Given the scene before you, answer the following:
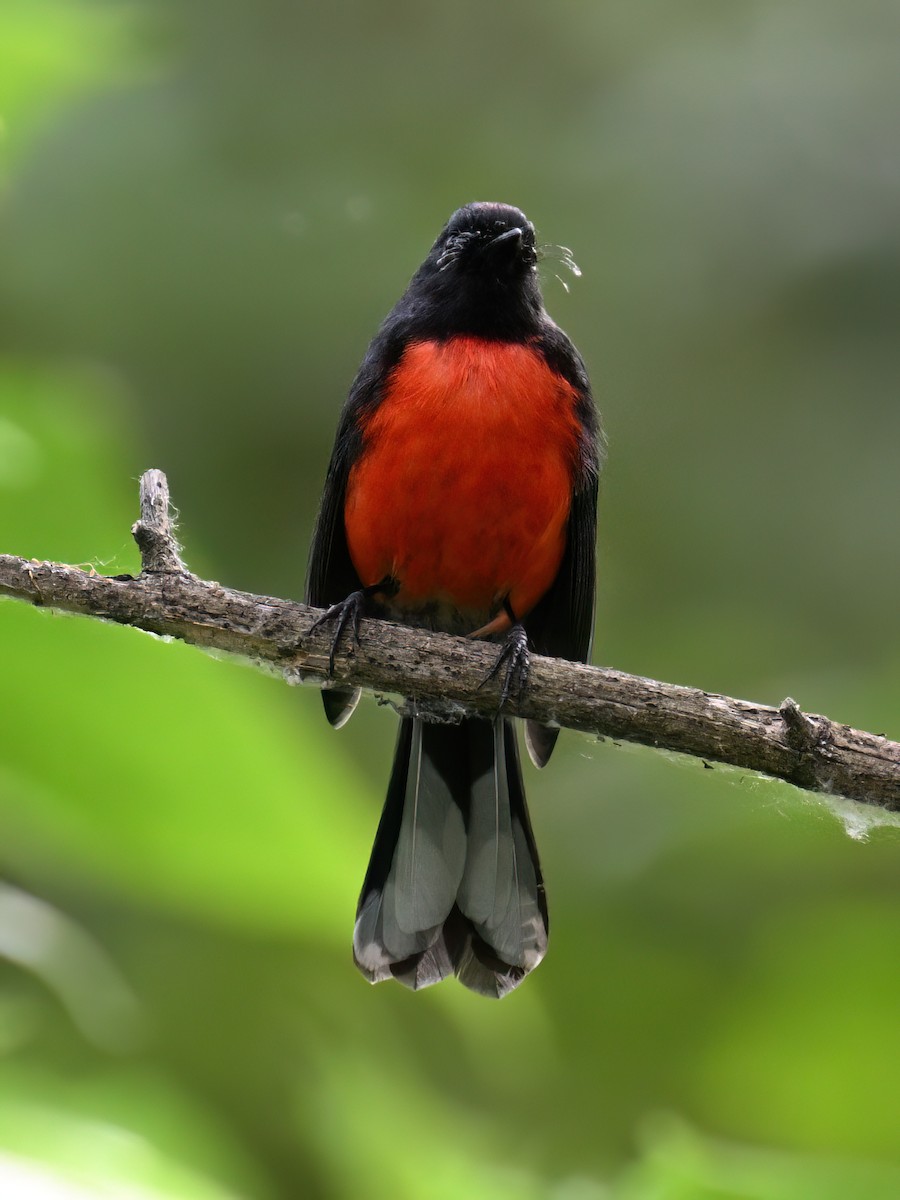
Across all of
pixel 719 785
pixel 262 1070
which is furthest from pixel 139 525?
pixel 262 1070

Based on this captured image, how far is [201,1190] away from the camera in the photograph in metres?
1.85

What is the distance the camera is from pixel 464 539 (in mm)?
4133

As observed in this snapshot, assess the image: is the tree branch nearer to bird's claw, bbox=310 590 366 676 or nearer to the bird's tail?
bird's claw, bbox=310 590 366 676

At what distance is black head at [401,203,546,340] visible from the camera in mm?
4340

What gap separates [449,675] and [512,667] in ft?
0.59

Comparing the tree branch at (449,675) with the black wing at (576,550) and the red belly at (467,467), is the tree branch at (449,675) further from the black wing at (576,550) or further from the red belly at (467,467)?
the black wing at (576,550)

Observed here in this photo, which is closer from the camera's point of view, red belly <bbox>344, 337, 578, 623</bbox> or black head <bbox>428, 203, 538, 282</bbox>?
red belly <bbox>344, 337, 578, 623</bbox>

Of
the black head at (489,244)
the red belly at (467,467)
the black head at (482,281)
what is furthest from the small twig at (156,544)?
the black head at (489,244)

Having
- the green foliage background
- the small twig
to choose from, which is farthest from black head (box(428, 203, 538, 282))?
the small twig

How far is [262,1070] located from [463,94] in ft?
17.4

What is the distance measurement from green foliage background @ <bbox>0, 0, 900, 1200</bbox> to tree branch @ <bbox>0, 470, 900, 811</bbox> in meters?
0.13

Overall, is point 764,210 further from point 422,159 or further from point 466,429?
point 466,429

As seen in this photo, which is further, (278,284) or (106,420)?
(278,284)

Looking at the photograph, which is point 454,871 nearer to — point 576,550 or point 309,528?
point 576,550
